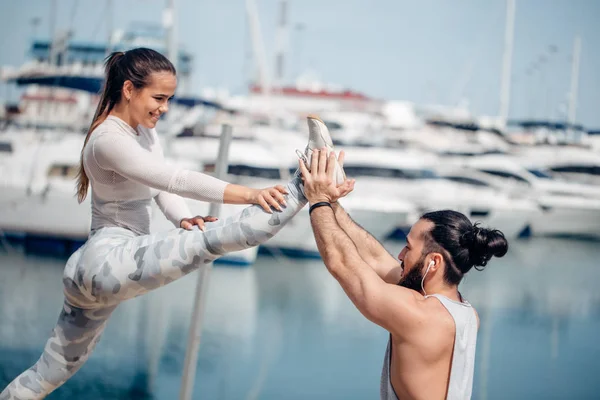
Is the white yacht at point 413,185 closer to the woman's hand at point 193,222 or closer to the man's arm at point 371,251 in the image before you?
the man's arm at point 371,251

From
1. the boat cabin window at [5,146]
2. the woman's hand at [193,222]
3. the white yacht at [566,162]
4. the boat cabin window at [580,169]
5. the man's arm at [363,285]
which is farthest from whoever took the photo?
the white yacht at [566,162]

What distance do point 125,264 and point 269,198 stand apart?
1.88 feet

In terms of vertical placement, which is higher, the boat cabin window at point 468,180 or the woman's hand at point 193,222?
the boat cabin window at point 468,180

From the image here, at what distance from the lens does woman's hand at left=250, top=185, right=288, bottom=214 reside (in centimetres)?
262

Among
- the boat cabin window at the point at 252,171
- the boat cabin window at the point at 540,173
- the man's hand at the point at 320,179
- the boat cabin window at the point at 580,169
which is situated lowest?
the man's hand at the point at 320,179

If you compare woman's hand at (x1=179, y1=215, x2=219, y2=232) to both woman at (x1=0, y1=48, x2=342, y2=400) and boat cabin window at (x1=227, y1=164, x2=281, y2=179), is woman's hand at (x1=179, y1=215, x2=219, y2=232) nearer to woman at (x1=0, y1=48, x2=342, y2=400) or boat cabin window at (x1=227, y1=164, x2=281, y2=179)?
woman at (x1=0, y1=48, x2=342, y2=400)

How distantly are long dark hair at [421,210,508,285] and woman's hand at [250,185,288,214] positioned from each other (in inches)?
21.3

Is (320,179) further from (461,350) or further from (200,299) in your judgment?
(200,299)

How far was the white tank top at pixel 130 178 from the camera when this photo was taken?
2584 millimetres

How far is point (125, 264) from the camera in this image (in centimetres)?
262

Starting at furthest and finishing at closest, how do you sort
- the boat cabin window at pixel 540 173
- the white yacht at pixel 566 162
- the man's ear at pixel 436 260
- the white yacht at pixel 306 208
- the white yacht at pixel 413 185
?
1. the white yacht at pixel 566 162
2. the boat cabin window at pixel 540 173
3. the white yacht at pixel 413 185
4. the white yacht at pixel 306 208
5. the man's ear at pixel 436 260

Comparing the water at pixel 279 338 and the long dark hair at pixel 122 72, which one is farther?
the water at pixel 279 338

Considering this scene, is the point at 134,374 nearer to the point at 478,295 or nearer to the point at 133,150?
the point at 133,150

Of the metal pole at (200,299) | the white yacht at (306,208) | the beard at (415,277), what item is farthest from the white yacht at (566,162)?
the beard at (415,277)
